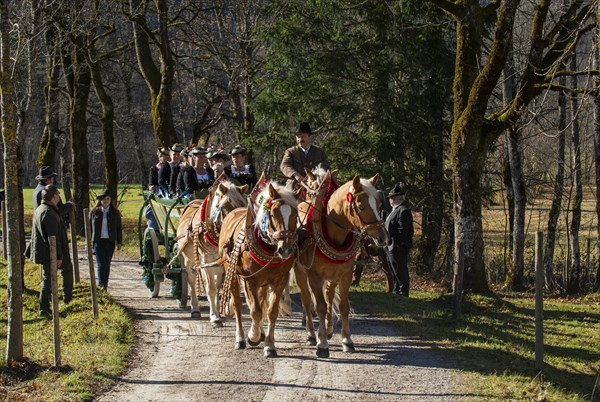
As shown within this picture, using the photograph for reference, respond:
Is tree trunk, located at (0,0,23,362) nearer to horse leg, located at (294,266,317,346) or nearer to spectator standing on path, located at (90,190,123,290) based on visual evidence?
horse leg, located at (294,266,317,346)

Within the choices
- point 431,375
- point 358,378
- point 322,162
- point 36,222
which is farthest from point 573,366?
point 36,222

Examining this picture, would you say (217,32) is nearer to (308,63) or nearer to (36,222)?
(308,63)

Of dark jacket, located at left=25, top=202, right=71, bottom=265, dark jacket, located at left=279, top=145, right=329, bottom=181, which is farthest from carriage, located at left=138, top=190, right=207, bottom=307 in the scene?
dark jacket, located at left=279, top=145, right=329, bottom=181

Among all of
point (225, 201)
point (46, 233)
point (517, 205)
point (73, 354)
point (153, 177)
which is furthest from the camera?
point (517, 205)

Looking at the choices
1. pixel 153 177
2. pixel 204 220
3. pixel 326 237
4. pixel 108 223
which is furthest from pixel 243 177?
pixel 326 237

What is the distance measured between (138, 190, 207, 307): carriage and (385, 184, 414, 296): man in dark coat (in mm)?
3254

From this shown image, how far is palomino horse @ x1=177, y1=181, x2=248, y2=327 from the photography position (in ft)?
39.3

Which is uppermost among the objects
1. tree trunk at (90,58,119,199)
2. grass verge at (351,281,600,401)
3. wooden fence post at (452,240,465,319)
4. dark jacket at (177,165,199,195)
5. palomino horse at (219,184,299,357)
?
tree trunk at (90,58,119,199)

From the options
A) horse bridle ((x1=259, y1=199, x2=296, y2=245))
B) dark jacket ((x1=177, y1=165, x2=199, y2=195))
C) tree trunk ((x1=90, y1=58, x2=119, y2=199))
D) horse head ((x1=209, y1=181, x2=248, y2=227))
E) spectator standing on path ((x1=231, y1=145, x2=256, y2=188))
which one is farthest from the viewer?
tree trunk ((x1=90, y1=58, x2=119, y2=199))

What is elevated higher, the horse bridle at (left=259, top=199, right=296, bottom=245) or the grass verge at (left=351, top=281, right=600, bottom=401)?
the horse bridle at (left=259, top=199, right=296, bottom=245)

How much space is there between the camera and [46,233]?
43.0ft

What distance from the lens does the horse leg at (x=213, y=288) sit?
12117mm

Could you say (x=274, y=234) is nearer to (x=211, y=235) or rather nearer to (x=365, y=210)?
(x=365, y=210)

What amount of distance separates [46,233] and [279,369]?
545 cm
